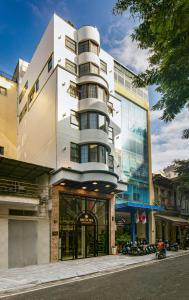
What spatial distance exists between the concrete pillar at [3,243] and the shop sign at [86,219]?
23.2ft

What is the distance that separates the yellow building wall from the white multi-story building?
6.22ft

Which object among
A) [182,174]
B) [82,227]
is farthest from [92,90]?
[182,174]

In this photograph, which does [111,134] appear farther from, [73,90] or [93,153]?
[73,90]

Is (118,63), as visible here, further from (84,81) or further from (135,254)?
(135,254)

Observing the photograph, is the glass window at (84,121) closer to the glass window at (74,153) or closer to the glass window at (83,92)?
the glass window at (83,92)

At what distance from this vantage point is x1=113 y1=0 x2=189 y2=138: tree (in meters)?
6.73

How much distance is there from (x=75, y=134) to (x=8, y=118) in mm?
12503

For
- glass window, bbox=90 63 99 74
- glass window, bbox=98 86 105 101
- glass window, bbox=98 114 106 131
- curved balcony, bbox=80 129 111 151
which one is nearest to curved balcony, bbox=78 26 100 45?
glass window, bbox=90 63 99 74

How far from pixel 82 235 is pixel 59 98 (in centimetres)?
1205

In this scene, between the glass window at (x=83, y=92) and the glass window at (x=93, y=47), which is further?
the glass window at (x=93, y=47)

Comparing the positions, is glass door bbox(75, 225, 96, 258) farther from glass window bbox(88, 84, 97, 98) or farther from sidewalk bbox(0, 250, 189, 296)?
glass window bbox(88, 84, 97, 98)

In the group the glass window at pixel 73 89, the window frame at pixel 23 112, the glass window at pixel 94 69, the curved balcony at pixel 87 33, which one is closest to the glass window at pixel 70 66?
the glass window at pixel 73 89

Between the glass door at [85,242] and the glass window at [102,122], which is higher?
the glass window at [102,122]

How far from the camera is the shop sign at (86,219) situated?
84.0 feet
